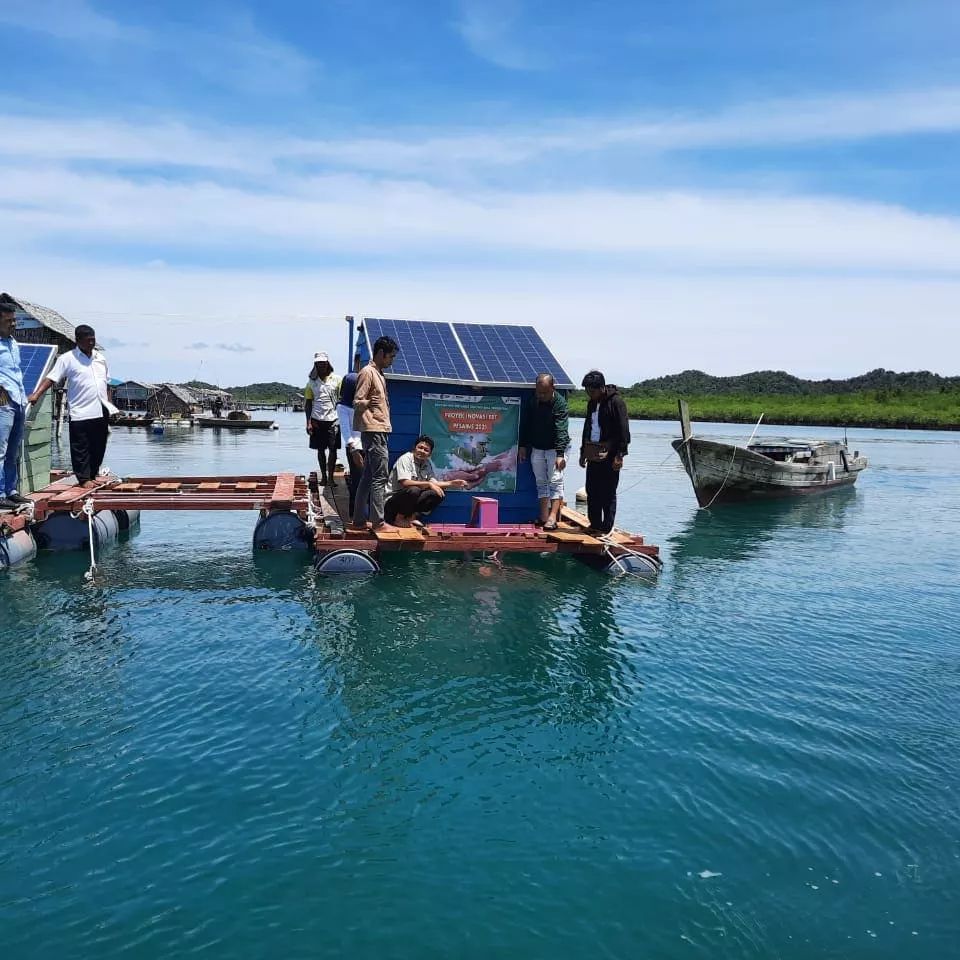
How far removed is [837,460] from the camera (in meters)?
28.3

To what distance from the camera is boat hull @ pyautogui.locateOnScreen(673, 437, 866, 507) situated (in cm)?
2311

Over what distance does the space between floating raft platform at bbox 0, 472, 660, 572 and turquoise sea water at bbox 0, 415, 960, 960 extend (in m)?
0.65

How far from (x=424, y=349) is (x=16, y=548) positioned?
6540mm

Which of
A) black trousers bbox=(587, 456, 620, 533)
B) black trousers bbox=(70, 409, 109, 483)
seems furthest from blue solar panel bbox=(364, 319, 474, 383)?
black trousers bbox=(70, 409, 109, 483)

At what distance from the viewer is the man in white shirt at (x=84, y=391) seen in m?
11.7

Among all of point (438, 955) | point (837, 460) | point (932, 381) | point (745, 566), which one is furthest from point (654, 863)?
point (932, 381)

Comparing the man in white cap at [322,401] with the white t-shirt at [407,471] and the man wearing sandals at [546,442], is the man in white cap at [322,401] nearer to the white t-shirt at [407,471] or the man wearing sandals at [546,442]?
the white t-shirt at [407,471]

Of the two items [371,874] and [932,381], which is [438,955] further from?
[932,381]

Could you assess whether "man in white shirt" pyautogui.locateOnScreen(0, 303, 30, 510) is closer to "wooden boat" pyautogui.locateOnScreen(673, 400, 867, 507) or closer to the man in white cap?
the man in white cap

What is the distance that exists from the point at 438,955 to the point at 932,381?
5769 inches

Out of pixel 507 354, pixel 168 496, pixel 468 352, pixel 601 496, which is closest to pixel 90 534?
pixel 168 496

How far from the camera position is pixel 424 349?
13.0m

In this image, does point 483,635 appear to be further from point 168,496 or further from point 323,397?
point 323,397

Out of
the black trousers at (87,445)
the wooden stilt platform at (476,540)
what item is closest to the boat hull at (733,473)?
the wooden stilt platform at (476,540)
